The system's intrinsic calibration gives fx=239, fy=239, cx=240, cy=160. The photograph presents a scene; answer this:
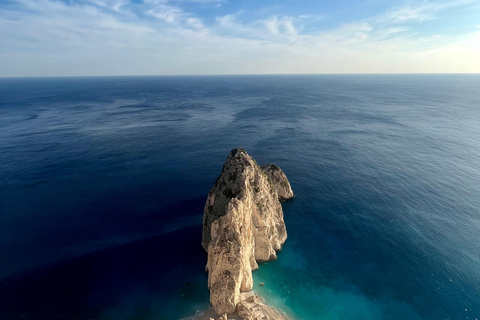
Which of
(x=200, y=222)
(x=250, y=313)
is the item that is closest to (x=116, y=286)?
(x=200, y=222)

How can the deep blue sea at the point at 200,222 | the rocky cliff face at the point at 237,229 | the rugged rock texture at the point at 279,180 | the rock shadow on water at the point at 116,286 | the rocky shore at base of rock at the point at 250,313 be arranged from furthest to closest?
1. the rugged rock texture at the point at 279,180
2. the deep blue sea at the point at 200,222
3. the rock shadow on water at the point at 116,286
4. the rocky cliff face at the point at 237,229
5. the rocky shore at base of rock at the point at 250,313

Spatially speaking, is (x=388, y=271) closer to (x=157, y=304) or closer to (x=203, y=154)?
(x=157, y=304)

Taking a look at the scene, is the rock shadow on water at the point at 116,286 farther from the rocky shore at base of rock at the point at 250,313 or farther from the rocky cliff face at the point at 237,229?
the rocky cliff face at the point at 237,229

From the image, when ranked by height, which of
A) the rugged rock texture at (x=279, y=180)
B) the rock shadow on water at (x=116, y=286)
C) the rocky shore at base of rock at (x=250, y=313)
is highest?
the rugged rock texture at (x=279, y=180)

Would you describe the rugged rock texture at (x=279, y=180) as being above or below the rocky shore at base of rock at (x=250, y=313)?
above

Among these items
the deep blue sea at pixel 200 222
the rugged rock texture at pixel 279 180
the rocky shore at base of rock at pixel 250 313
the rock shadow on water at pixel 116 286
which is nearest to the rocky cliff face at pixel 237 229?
Result: the rocky shore at base of rock at pixel 250 313

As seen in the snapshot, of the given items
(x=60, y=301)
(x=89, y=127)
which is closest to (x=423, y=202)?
(x=60, y=301)
